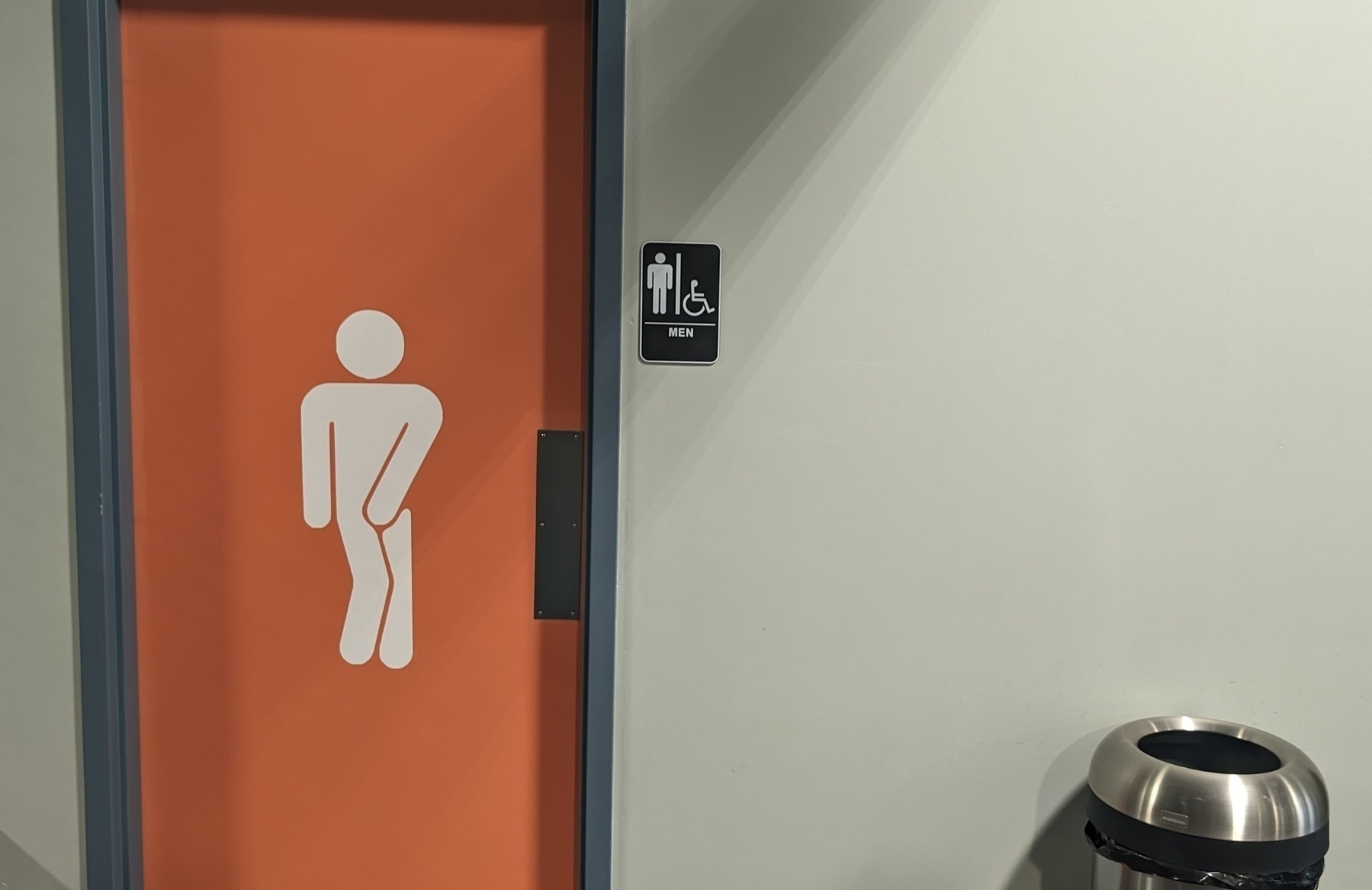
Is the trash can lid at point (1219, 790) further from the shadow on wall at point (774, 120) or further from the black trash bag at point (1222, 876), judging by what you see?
the shadow on wall at point (774, 120)

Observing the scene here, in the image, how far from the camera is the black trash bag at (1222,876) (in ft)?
4.00

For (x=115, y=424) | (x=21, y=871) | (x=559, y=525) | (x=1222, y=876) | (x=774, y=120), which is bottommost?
(x=21, y=871)

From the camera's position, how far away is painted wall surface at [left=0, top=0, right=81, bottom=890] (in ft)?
4.50

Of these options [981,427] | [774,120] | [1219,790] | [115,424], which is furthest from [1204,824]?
[115,424]

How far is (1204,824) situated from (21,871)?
1.87m

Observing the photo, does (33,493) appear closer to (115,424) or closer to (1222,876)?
(115,424)

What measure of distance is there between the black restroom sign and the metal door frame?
0.05 meters

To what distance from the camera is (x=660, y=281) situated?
139 cm

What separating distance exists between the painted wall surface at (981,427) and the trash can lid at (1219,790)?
106 mm

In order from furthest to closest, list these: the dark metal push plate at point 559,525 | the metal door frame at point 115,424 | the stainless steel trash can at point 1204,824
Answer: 1. the dark metal push plate at point 559,525
2. the metal door frame at point 115,424
3. the stainless steel trash can at point 1204,824

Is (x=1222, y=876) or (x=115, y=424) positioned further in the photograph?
(x=115, y=424)

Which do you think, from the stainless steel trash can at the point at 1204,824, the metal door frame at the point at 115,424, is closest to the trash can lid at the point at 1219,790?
the stainless steel trash can at the point at 1204,824

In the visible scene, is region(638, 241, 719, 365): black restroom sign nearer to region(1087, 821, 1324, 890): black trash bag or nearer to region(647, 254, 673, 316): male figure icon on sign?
region(647, 254, 673, 316): male figure icon on sign

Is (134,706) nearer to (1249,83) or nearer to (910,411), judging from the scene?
(910,411)
